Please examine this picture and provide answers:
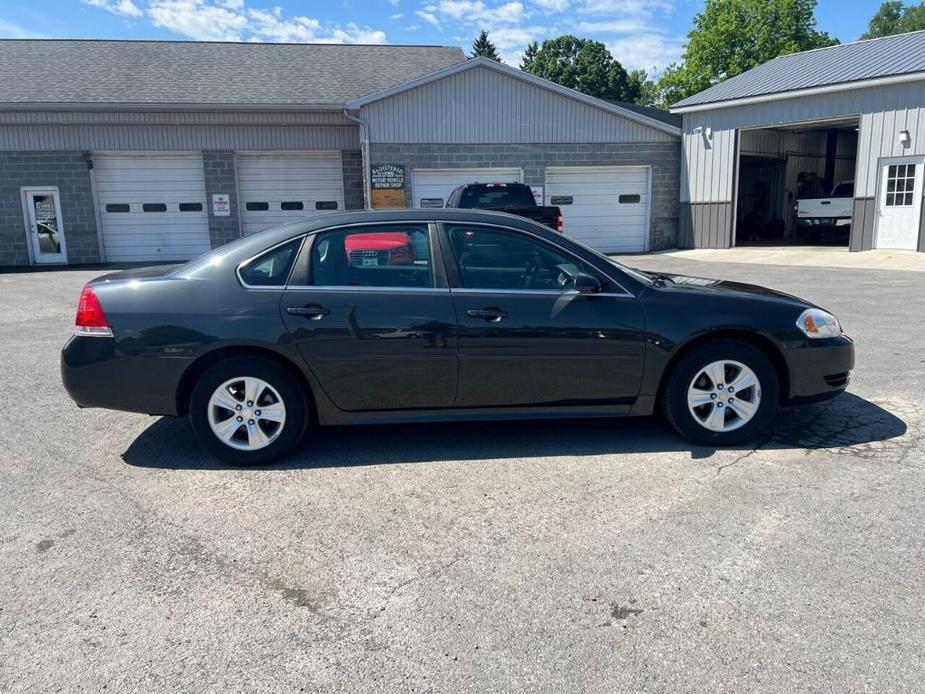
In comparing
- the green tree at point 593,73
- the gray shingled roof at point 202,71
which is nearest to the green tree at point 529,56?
the green tree at point 593,73

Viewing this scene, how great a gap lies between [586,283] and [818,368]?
1635 mm

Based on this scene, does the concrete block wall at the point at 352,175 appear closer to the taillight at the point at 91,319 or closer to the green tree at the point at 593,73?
the taillight at the point at 91,319

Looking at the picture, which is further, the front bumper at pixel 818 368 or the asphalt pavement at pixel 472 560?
the front bumper at pixel 818 368

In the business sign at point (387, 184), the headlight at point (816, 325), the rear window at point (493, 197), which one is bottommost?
the headlight at point (816, 325)

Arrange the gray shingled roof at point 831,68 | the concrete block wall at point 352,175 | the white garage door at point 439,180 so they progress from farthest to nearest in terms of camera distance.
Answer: the concrete block wall at point 352,175, the white garage door at point 439,180, the gray shingled roof at point 831,68

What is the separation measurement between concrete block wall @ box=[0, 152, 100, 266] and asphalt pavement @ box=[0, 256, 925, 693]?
16.3 meters

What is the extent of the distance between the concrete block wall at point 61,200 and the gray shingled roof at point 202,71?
1.58 metres

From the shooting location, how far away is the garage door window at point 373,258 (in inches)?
174

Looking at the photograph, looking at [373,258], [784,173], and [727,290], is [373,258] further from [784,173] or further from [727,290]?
[784,173]

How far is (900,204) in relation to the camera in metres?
17.9

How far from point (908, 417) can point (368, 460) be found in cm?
387

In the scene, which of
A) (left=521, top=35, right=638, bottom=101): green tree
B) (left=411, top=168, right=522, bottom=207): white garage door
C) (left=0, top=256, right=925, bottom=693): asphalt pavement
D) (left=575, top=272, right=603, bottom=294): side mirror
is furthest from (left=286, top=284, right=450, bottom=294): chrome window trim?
(left=521, top=35, right=638, bottom=101): green tree

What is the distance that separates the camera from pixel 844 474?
13.5 feet

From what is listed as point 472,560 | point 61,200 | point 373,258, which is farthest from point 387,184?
point 472,560
